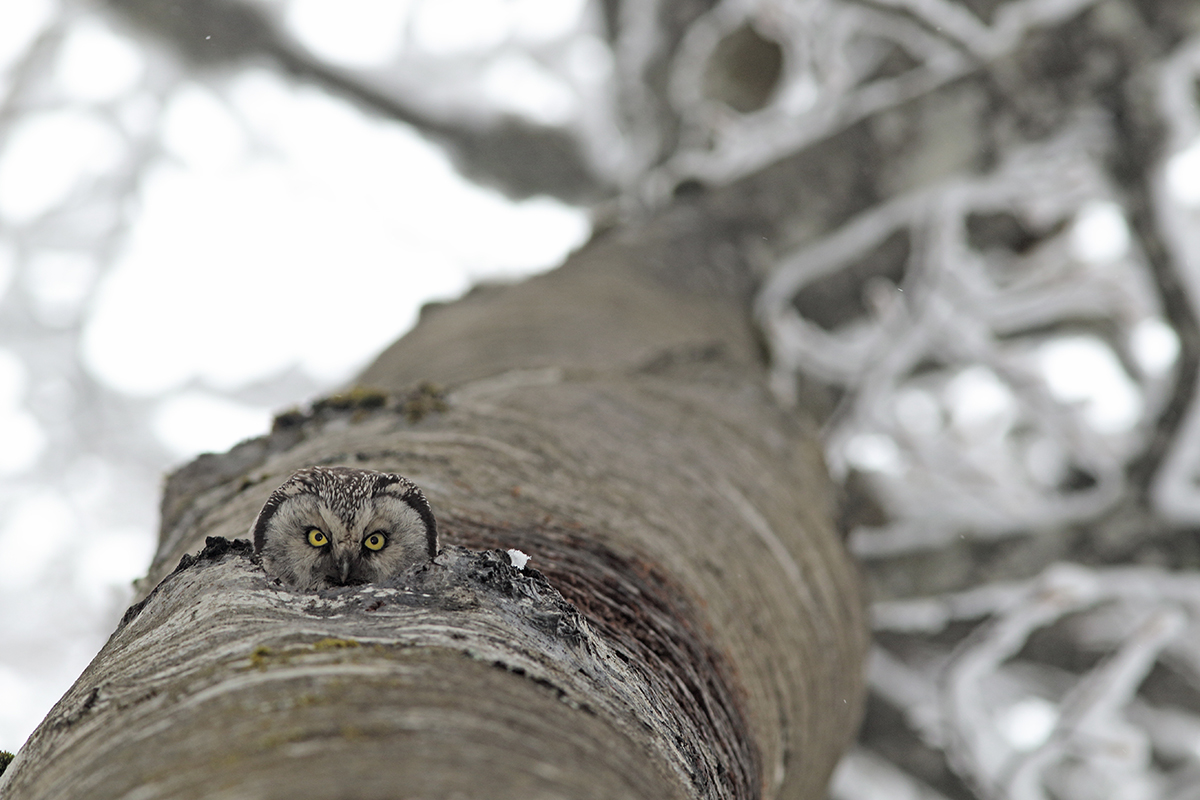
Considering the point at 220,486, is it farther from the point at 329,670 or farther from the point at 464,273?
the point at 464,273

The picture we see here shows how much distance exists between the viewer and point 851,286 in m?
3.32

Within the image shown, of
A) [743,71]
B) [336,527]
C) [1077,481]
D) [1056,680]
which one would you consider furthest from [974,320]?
[336,527]

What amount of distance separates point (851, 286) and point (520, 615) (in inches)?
110

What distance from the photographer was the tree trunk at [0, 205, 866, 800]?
24.7 inches

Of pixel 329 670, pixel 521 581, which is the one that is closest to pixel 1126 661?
pixel 521 581

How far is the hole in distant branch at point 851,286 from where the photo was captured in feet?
10.7

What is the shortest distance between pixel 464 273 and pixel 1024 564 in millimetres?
3673

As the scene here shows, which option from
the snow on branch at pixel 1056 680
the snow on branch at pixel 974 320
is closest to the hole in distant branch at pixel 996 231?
the snow on branch at pixel 974 320

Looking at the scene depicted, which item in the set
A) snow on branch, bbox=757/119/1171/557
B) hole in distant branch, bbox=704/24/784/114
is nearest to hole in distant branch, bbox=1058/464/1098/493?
snow on branch, bbox=757/119/1171/557

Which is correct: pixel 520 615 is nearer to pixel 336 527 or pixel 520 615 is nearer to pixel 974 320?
pixel 336 527

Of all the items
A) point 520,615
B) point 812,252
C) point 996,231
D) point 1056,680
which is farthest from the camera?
point 1056,680

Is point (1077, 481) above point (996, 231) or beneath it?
beneath

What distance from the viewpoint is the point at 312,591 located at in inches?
32.4

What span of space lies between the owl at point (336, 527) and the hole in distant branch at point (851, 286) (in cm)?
260
